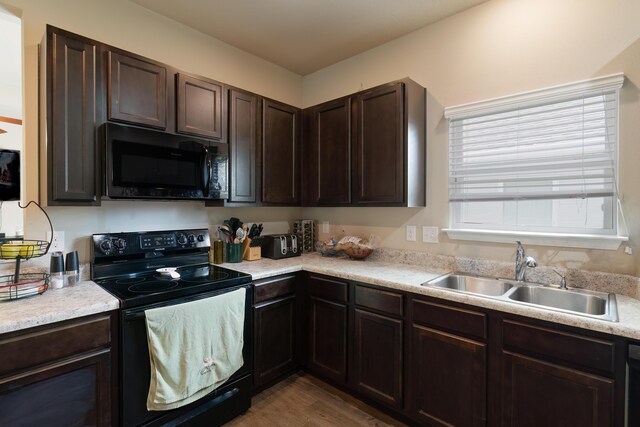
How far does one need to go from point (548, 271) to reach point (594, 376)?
0.72m

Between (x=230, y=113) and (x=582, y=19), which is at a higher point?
(x=582, y=19)

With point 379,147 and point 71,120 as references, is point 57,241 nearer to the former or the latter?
point 71,120

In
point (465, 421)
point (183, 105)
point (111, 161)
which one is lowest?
point (465, 421)

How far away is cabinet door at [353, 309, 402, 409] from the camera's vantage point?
201cm

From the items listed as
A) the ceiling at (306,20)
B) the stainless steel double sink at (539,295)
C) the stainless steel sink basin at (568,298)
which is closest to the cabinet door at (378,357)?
the stainless steel double sink at (539,295)

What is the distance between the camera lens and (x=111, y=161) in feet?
6.10

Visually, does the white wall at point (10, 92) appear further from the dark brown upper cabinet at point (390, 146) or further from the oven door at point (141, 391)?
the dark brown upper cabinet at point (390, 146)

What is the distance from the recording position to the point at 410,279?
6.81 feet

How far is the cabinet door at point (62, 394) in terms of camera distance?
4.28ft

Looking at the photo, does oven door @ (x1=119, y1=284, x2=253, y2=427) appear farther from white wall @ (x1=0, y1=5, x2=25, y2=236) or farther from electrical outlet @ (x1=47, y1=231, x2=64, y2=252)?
white wall @ (x1=0, y1=5, x2=25, y2=236)

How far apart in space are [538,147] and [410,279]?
1.18 m

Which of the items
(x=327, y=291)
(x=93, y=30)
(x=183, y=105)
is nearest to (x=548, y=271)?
(x=327, y=291)

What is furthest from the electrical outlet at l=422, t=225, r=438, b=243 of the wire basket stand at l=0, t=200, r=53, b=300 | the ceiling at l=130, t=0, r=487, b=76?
the wire basket stand at l=0, t=200, r=53, b=300

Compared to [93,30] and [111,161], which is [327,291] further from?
[93,30]
